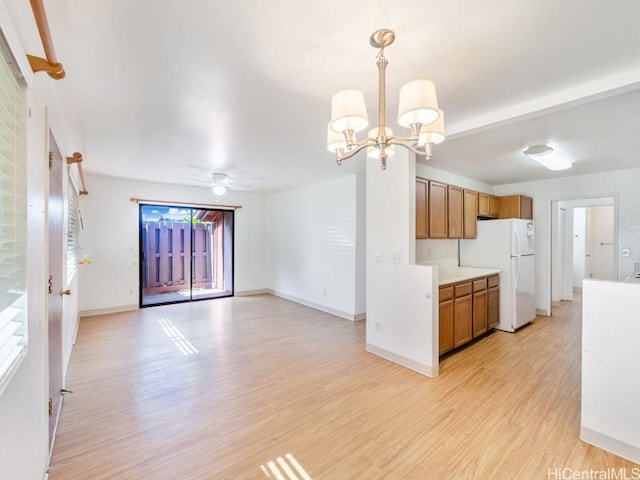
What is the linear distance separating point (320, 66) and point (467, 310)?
3.32 m

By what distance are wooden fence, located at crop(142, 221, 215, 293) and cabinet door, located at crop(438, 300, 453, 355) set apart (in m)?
5.41

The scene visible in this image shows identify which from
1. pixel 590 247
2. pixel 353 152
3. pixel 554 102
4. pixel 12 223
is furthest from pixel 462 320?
pixel 590 247

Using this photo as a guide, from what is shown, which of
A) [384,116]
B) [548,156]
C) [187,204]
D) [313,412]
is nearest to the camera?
[384,116]

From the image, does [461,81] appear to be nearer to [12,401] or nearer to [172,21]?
[172,21]

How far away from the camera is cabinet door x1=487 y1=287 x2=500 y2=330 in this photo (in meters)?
4.16

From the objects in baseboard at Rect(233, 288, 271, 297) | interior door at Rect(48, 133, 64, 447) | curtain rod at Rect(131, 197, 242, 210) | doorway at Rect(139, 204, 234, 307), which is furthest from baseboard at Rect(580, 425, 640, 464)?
curtain rod at Rect(131, 197, 242, 210)

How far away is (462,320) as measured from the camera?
11.7 ft

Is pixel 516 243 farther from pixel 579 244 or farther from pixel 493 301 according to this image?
pixel 579 244

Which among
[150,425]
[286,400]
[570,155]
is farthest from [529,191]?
[150,425]

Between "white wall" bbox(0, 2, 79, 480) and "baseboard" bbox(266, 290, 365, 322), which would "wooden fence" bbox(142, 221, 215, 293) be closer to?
"baseboard" bbox(266, 290, 365, 322)

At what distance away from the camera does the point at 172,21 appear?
1488 millimetres

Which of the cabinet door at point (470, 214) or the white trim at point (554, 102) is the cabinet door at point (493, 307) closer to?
the cabinet door at point (470, 214)

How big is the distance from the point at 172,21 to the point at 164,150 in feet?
8.21

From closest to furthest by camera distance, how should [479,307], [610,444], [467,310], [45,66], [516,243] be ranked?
[45,66]
[610,444]
[467,310]
[479,307]
[516,243]
